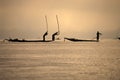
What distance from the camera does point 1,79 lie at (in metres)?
47.5

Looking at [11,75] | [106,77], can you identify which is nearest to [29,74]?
[11,75]

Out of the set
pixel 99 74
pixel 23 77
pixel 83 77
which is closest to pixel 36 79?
pixel 23 77

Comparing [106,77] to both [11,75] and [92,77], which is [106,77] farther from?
[11,75]

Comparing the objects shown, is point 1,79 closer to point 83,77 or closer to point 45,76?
point 45,76

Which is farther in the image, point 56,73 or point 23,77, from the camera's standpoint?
point 56,73

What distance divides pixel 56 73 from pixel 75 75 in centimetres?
314

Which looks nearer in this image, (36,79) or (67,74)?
(36,79)

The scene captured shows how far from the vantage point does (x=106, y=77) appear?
49.8m

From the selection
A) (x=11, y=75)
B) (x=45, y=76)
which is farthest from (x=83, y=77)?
(x=11, y=75)

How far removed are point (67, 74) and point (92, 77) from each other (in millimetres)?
4036

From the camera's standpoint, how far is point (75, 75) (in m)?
51.9

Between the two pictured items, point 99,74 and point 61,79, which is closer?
point 61,79

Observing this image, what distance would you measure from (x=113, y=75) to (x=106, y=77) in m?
1.71

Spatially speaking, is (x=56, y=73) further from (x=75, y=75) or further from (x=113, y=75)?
(x=113, y=75)
